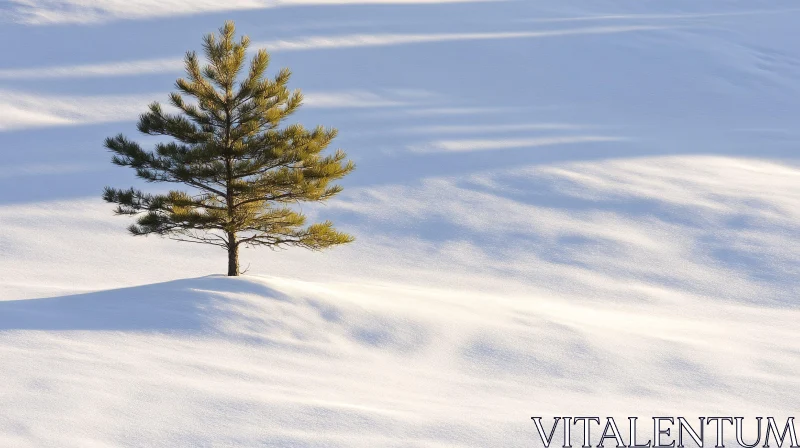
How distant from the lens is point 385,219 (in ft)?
76.0

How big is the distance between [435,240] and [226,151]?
9.19 m

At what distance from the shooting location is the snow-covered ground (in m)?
9.99

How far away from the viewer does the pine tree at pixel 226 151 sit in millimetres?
13680

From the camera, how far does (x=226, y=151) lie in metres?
13.7

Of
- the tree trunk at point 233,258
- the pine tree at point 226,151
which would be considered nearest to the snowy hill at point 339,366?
the tree trunk at point 233,258

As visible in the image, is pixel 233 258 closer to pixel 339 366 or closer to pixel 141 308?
pixel 141 308

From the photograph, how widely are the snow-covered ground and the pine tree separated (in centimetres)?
115

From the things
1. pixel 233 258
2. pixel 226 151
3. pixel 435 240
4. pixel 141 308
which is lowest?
pixel 141 308

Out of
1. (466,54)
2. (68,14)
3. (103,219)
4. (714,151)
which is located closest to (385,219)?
(103,219)

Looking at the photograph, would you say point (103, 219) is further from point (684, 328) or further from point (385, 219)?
point (684, 328)

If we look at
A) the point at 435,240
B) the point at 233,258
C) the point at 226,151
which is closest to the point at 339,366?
the point at 233,258

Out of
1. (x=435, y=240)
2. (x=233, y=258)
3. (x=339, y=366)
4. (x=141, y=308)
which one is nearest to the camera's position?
(x=339, y=366)

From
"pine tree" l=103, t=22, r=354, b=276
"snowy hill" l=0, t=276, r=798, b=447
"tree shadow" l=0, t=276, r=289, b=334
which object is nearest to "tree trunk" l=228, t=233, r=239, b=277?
"pine tree" l=103, t=22, r=354, b=276

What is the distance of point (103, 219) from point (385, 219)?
6.70m
